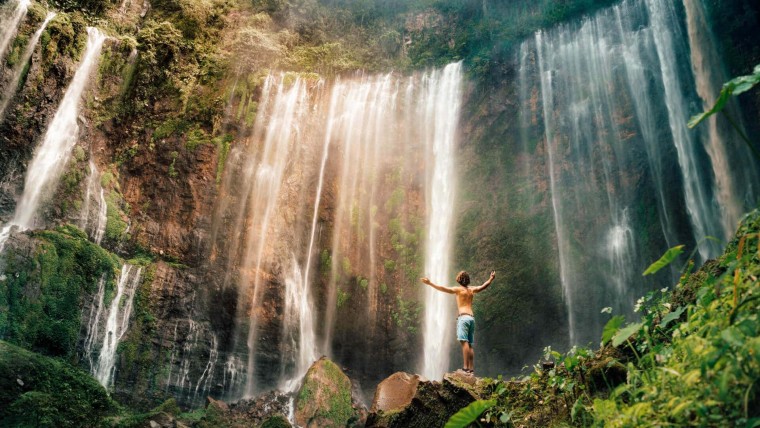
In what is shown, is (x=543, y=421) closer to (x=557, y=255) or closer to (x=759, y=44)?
(x=557, y=255)

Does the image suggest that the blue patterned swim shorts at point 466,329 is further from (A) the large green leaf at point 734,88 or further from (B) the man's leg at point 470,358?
(A) the large green leaf at point 734,88

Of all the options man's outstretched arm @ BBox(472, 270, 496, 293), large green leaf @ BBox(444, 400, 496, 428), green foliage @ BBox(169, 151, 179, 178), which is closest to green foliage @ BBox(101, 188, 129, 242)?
green foliage @ BBox(169, 151, 179, 178)

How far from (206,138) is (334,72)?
464cm

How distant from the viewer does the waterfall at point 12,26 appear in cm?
1202

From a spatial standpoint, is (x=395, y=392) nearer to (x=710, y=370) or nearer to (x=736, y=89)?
(x=710, y=370)

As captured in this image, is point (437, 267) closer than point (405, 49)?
Yes

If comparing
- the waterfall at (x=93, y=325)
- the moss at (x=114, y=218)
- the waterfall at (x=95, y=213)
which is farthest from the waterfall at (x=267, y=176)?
the waterfall at (x=95, y=213)

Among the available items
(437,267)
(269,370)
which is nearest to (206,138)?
(269,370)

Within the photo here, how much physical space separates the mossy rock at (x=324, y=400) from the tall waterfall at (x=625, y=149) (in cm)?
593

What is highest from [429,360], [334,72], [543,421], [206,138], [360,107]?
[334,72]

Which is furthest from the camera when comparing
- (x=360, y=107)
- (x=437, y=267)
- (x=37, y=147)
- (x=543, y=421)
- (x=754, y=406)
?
(x=360, y=107)

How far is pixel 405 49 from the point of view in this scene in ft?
55.9

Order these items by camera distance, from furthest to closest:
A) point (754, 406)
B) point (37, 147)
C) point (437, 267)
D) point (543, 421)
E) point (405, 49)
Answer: point (405, 49) → point (437, 267) → point (37, 147) → point (543, 421) → point (754, 406)

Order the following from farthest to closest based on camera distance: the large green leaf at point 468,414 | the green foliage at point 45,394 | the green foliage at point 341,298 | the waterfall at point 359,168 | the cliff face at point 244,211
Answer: the waterfall at point 359,168 < the green foliage at point 341,298 < the cliff face at point 244,211 < the green foliage at point 45,394 < the large green leaf at point 468,414
